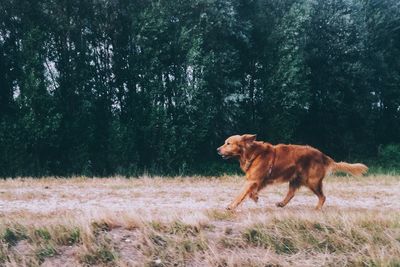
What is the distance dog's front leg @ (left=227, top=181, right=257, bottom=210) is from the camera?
8945 mm

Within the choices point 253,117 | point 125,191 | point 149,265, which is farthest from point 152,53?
point 149,265

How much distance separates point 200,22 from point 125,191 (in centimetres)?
1042

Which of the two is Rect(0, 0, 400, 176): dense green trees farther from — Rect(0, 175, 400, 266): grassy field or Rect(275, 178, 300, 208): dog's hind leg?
Rect(0, 175, 400, 266): grassy field

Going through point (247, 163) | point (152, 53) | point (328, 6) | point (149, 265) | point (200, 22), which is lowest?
point (149, 265)

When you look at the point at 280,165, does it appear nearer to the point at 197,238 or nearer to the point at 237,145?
the point at 237,145

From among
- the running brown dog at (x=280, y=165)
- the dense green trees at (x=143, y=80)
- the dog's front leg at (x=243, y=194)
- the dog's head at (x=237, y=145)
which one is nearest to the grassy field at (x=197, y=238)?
the dog's front leg at (x=243, y=194)

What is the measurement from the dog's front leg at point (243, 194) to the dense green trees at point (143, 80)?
9782mm

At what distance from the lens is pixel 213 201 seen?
10461mm

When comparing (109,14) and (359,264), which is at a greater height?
(109,14)

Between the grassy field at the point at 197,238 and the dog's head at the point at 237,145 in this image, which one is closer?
the grassy field at the point at 197,238

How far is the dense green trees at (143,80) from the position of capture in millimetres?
18312

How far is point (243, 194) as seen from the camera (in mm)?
9125

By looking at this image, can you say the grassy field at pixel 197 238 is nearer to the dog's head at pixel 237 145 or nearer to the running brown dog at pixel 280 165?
the running brown dog at pixel 280 165

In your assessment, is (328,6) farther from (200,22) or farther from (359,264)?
(359,264)
